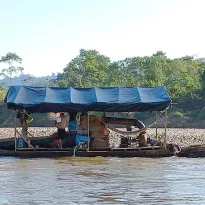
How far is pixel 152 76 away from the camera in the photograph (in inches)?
2346

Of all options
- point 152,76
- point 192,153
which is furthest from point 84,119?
point 152,76

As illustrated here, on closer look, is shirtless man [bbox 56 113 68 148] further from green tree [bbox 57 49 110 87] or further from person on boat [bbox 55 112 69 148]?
green tree [bbox 57 49 110 87]

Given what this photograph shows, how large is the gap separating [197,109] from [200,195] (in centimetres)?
4318

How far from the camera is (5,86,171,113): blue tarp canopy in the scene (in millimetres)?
19781

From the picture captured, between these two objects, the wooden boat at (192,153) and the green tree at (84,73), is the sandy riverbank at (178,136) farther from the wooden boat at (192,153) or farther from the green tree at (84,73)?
the green tree at (84,73)

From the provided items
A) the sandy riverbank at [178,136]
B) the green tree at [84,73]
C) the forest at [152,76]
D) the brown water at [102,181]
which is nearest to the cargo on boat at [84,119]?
the brown water at [102,181]

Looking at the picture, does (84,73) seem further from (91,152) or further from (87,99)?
(91,152)

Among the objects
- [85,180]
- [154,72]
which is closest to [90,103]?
[85,180]

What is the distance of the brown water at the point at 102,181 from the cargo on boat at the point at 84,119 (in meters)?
0.64

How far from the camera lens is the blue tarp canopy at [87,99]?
19.8 meters

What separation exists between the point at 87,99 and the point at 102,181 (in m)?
5.88

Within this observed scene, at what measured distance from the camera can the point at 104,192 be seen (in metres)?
12.9

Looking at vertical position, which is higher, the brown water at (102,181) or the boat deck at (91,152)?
the boat deck at (91,152)

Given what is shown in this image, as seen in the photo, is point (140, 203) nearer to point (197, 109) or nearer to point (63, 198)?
point (63, 198)
